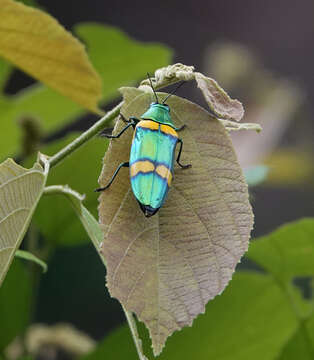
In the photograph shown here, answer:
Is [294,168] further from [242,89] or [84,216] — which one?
[84,216]

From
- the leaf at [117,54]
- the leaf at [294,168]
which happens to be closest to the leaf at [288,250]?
the leaf at [117,54]

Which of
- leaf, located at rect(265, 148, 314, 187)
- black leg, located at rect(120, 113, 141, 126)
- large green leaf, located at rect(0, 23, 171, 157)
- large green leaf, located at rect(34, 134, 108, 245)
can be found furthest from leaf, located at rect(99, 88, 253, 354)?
leaf, located at rect(265, 148, 314, 187)

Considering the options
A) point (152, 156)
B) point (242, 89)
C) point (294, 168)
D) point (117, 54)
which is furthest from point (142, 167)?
point (242, 89)

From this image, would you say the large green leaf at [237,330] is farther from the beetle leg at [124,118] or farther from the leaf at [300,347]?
the beetle leg at [124,118]

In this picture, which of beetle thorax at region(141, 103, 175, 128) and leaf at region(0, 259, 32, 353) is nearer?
beetle thorax at region(141, 103, 175, 128)

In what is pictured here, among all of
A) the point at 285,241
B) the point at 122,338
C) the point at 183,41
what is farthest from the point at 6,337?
the point at 183,41

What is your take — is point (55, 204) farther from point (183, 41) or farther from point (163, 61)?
point (183, 41)

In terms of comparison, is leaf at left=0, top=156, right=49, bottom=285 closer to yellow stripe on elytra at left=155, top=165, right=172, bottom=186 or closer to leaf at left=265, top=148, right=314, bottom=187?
yellow stripe on elytra at left=155, top=165, right=172, bottom=186
